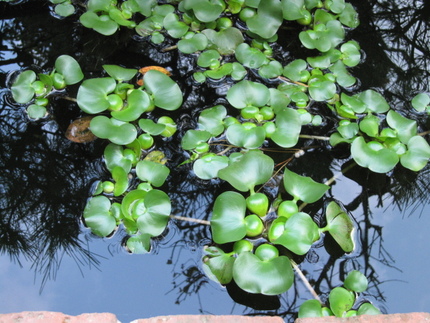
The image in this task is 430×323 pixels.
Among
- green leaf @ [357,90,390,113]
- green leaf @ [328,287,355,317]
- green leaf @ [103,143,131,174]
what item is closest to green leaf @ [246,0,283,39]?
green leaf @ [357,90,390,113]

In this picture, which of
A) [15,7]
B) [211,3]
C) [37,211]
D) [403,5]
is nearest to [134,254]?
[37,211]

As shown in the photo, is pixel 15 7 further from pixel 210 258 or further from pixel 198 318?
pixel 198 318

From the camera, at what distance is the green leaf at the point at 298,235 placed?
4.48ft

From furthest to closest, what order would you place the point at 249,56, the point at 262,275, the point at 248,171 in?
1. the point at 249,56
2. the point at 248,171
3. the point at 262,275

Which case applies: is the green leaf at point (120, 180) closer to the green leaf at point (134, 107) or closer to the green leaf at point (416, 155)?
the green leaf at point (134, 107)

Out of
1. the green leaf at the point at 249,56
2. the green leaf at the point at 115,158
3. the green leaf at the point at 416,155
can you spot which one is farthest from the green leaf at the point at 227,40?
the green leaf at the point at 416,155

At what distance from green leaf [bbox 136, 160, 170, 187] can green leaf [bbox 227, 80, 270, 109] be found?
1.30 ft

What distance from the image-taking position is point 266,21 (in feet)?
6.79

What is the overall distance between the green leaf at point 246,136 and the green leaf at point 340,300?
22.0 inches

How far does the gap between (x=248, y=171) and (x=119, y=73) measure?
719 mm

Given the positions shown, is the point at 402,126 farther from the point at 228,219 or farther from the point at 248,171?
the point at 228,219

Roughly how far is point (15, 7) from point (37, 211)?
4.08 ft

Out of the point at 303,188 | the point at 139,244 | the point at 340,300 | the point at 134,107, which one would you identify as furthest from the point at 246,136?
the point at 340,300

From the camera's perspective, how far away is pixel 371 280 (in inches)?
57.9
